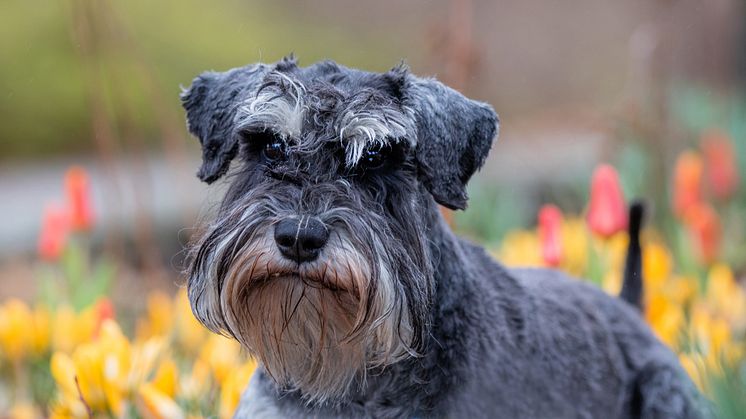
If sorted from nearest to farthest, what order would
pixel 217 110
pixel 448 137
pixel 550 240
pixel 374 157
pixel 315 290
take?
pixel 315 290 → pixel 374 157 → pixel 448 137 → pixel 217 110 → pixel 550 240

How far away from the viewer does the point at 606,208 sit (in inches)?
195

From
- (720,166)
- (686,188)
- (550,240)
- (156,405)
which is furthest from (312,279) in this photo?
(720,166)

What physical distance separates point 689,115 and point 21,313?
6.26m

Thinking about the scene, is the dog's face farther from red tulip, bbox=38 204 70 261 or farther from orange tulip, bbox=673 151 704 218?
orange tulip, bbox=673 151 704 218

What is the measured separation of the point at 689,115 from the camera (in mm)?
8812

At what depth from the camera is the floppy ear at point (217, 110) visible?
3.35 metres

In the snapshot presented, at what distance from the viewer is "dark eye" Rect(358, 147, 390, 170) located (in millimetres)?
3068

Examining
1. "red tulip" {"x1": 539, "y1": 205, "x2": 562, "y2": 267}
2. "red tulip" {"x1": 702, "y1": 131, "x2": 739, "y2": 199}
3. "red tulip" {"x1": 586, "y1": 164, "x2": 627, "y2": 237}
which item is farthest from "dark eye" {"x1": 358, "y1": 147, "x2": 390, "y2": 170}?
"red tulip" {"x1": 702, "y1": 131, "x2": 739, "y2": 199}

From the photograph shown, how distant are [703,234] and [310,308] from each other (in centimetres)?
360

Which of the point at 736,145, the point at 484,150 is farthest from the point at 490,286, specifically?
the point at 736,145

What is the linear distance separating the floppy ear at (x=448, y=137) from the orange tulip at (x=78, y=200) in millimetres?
2184

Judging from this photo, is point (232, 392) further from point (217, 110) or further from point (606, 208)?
point (606, 208)

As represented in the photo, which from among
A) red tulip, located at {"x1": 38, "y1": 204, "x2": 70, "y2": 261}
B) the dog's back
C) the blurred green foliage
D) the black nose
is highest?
the blurred green foliage

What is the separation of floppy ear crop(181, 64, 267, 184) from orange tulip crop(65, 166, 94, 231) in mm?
1450
